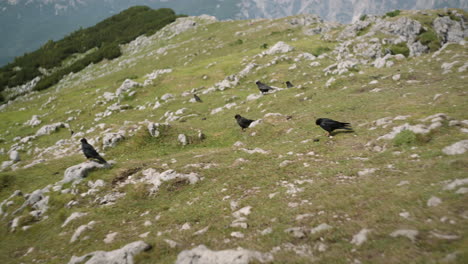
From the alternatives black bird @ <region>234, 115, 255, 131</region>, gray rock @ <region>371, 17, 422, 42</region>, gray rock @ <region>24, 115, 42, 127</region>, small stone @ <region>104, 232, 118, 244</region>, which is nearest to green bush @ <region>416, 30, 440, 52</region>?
gray rock @ <region>371, 17, 422, 42</region>

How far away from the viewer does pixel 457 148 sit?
7867mm

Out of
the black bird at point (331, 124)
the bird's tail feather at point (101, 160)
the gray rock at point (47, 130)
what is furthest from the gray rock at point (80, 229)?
the gray rock at point (47, 130)

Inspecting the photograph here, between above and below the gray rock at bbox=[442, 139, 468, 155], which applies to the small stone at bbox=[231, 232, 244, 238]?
above

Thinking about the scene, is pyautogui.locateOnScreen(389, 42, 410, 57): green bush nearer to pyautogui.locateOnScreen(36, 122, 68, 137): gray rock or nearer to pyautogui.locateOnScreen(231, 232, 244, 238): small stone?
pyautogui.locateOnScreen(231, 232, 244, 238): small stone

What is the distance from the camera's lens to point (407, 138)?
9492 mm

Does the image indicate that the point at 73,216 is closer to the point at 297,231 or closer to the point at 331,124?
the point at 297,231

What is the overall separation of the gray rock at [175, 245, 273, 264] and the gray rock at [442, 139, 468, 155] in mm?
6915

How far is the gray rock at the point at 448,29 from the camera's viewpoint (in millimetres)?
36188

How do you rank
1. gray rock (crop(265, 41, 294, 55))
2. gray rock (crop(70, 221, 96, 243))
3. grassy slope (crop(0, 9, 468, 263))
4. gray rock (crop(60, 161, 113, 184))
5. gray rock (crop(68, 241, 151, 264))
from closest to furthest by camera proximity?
grassy slope (crop(0, 9, 468, 263))
gray rock (crop(68, 241, 151, 264))
gray rock (crop(70, 221, 96, 243))
gray rock (crop(60, 161, 113, 184))
gray rock (crop(265, 41, 294, 55))

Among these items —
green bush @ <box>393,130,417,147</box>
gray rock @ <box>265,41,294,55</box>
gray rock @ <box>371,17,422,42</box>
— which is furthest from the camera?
gray rock @ <box>265,41,294,55</box>

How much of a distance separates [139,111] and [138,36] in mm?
73026

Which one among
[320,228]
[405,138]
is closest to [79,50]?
[405,138]

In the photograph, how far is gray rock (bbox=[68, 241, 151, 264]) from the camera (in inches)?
243

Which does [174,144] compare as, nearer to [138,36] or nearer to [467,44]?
[467,44]
